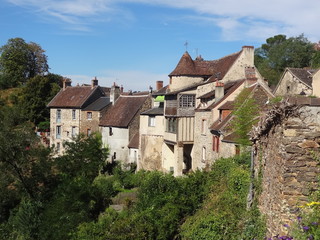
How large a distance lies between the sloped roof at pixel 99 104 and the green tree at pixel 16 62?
2986cm

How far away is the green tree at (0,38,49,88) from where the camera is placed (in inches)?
2606

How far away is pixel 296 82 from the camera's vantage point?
30531mm

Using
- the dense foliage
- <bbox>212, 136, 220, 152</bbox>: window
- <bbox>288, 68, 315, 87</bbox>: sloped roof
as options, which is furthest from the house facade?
the dense foliage

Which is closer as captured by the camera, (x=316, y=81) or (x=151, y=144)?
(x=316, y=81)

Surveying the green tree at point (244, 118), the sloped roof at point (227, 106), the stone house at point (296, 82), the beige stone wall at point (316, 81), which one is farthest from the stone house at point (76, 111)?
the green tree at point (244, 118)

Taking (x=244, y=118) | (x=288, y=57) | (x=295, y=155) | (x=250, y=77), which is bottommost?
(x=295, y=155)

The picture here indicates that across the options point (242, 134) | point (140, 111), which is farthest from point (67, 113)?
point (242, 134)

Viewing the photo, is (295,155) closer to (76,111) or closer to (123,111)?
(123,111)

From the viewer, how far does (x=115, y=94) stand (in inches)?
1633

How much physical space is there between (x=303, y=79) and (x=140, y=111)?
15.6 meters

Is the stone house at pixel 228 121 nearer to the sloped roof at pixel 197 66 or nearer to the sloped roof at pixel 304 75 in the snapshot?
the sloped roof at pixel 197 66

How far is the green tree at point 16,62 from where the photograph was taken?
66.2m

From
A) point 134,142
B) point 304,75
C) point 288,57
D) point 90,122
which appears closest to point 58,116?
point 90,122

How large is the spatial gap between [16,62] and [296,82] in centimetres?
5306
